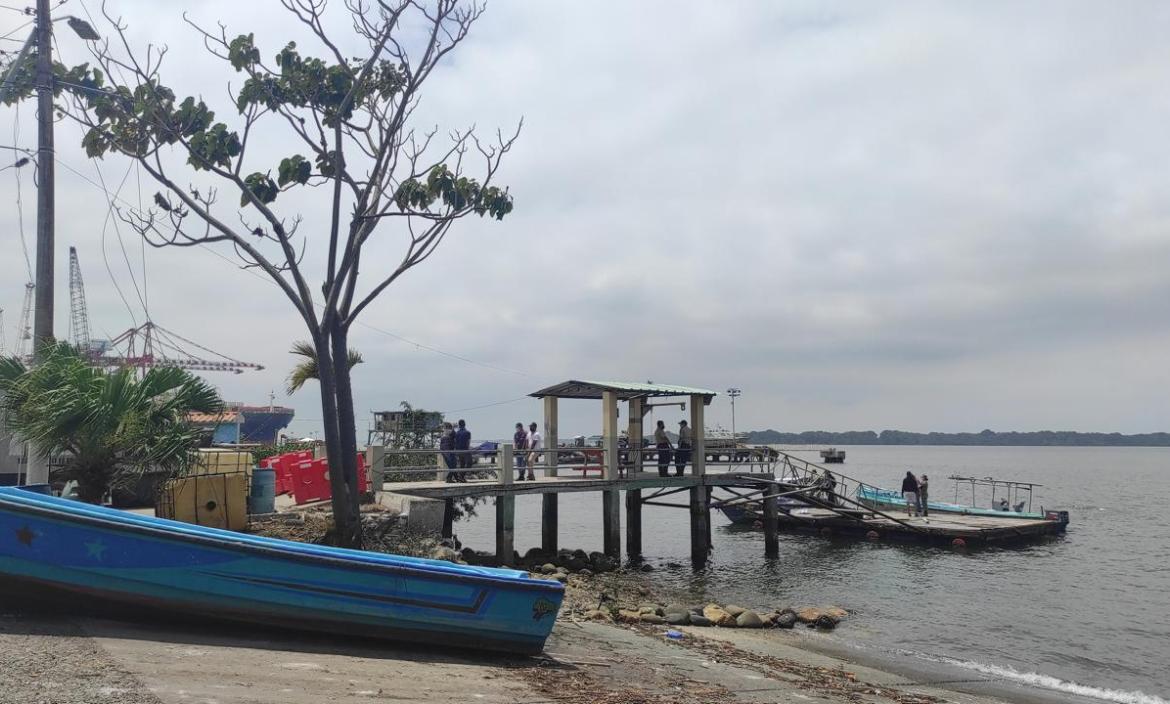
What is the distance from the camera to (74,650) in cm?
722

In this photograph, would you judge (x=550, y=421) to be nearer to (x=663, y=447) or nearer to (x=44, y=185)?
(x=663, y=447)

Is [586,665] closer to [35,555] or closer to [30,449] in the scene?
[35,555]

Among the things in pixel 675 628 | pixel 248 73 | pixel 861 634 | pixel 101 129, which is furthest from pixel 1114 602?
pixel 101 129

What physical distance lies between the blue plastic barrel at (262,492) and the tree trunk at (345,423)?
2.63 metres

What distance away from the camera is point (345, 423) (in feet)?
45.6

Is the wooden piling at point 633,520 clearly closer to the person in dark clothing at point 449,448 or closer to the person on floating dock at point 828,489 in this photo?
the person in dark clothing at point 449,448

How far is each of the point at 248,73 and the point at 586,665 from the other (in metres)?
10.4

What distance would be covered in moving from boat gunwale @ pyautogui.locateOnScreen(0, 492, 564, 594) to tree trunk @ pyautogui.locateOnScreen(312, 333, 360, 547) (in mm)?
4289

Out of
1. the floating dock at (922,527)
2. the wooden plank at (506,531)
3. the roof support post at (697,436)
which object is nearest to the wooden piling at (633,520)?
the roof support post at (697,436)

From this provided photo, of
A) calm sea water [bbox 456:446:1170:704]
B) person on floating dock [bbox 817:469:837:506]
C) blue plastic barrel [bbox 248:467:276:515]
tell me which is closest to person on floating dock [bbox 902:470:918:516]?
person on floating dock [bbox 817:469:837:506]

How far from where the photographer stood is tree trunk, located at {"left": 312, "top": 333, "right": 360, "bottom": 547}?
13305 mm

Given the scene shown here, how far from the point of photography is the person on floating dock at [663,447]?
24594 mm

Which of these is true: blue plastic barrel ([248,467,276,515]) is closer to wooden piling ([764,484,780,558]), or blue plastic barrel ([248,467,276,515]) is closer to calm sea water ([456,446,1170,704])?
calm sea water ([456,446,1170,704])

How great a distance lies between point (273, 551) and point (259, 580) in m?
0.33
